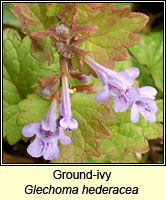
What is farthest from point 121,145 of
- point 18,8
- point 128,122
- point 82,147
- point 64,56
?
point 18,8

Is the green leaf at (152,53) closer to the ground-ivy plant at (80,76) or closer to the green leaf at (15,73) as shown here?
the ground-ivy plant at (80,76)

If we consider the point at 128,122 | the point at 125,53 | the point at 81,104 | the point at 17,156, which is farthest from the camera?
the point at 17,156

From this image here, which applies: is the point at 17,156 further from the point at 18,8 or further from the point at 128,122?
the point at 18,8

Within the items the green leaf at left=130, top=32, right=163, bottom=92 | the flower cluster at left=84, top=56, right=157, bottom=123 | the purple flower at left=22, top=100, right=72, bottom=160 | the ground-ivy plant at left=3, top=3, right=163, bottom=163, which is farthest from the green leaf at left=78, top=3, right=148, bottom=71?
the green leaf at left=130, top=32, right=163, bottom=92

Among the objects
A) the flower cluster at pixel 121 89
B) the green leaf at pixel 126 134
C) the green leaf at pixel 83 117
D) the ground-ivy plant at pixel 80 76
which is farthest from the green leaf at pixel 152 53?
the flower cluster at pixel 121 89

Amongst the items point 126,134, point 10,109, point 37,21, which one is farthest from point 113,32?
point 10,109
